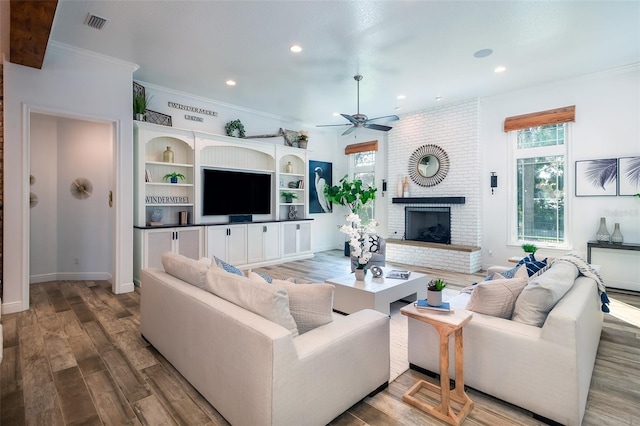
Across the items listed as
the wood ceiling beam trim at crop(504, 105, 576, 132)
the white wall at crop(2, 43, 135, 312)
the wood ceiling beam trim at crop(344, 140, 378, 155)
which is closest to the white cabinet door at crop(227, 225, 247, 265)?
the white wall at crop(2, 43, 135, 312)

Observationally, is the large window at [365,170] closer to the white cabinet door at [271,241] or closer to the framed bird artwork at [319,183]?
the framed bird artwork at [319,183]

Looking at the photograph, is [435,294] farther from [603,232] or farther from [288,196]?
[288,196]

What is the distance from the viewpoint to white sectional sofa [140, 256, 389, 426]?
4.87 ft

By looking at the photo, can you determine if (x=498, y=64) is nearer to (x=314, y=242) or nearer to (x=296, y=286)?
(x=296, y=286)

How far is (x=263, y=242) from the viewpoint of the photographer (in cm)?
621

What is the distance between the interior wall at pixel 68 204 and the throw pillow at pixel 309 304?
425 centimetres

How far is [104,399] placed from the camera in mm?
2021

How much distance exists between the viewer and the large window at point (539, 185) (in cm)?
512

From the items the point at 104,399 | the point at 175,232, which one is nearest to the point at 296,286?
the point at 104,399

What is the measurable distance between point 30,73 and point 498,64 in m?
5.88

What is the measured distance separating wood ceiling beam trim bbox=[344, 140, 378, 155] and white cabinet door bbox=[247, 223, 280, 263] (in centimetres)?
295

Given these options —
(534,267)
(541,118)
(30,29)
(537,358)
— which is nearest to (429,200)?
(541,118)

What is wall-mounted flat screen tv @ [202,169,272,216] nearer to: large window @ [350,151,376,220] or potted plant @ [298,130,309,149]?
potted plant @ [298,130,309,149]

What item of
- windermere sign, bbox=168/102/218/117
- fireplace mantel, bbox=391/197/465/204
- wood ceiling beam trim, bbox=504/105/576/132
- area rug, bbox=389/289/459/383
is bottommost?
area rug, bbox=389/289/459/383
